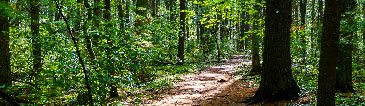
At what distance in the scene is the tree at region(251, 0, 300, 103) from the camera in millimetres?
5785

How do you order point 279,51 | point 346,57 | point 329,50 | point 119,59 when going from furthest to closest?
point 279,51 < point 346,57 < point 119,59 < point 329,50

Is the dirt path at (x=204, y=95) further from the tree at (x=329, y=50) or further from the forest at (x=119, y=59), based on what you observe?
the tree at (x=329, y=50)

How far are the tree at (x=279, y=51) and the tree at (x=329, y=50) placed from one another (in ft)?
6.11

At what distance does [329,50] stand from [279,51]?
2.06m

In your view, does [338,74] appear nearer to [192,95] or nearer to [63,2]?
[192,95]

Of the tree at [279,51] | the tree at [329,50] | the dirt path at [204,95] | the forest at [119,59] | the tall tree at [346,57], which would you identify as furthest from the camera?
the dirt path at [204,95]

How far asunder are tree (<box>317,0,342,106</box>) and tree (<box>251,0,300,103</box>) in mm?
1861

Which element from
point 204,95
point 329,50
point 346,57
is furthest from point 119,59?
point 346,57

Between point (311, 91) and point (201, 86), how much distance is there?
14.9 ft

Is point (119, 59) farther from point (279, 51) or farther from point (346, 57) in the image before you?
point (346, 57)

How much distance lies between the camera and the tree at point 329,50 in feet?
12.1

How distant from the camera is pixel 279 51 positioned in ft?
19.1

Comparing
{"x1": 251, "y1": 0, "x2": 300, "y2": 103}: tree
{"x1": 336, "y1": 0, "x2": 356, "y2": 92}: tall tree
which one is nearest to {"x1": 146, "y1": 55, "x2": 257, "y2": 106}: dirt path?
{"x1": 251, "y1": 0, "x2": 300, "y2": 103}: tree

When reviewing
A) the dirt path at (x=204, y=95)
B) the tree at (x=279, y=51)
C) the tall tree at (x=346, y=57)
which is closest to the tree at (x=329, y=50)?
the tall tree at (x=346, y=57)
